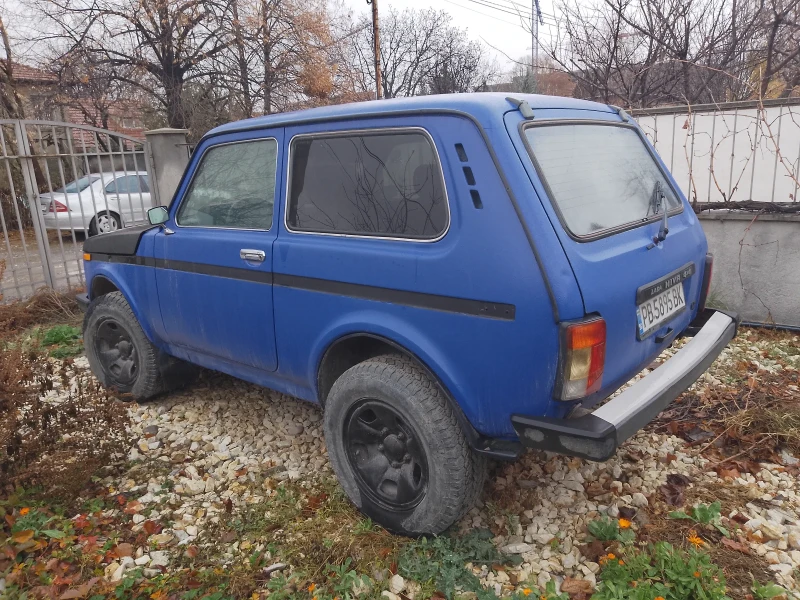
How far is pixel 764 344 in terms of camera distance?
15.9 feet

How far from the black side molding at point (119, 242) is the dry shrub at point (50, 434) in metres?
Answer: 0.88

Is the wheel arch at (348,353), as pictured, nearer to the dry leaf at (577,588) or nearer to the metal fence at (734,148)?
the dry leaf at (577,588)

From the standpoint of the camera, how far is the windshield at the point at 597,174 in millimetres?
2383

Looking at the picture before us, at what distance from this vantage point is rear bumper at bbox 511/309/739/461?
2.11m

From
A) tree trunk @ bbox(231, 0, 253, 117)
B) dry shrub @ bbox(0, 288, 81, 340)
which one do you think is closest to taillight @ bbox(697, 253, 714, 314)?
dry shrub @ bbox(0, 288, 81, 340)

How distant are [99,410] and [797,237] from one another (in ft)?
18.0

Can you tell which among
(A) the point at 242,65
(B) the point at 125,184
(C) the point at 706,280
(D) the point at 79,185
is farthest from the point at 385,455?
(A) the point at 242,65

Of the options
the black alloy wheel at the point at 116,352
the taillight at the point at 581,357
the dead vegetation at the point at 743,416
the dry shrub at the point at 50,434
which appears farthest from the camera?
the black alloy wheel at the point at 116,352

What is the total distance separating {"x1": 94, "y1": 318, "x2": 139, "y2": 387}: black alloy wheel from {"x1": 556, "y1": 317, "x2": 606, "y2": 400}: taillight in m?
3.16

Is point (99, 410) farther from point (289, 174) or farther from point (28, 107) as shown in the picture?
point (28, 107)

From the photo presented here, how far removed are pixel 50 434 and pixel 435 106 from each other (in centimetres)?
260

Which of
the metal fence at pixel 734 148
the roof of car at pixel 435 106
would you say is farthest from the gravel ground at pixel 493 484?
the metal fence at pixel 734 148

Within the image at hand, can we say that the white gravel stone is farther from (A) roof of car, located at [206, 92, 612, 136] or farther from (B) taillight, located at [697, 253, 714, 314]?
(B) taillight, located at [697, 253, 714, 314]

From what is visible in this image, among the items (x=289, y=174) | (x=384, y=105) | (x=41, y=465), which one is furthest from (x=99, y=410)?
(x=384, y=105)
